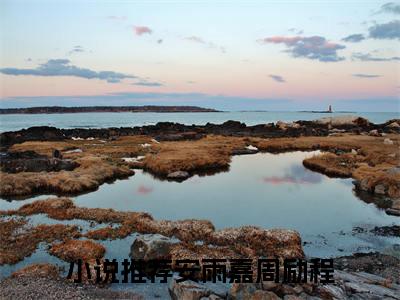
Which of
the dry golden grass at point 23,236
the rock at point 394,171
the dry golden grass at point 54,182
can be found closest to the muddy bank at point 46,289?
the dry golden grass at point 23,236

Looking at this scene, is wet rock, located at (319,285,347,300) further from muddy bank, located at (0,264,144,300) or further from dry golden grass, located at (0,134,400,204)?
dry golden grass, located at (0,134,400,204)

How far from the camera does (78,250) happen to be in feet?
85.4

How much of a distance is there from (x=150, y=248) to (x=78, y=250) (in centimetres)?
542

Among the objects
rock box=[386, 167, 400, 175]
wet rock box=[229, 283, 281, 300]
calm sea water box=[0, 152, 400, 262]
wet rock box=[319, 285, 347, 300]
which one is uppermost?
rock box=[386, 167, 400, 175]

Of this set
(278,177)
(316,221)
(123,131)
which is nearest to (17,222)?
(316,221)

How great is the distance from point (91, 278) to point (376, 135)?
10746 centimetres

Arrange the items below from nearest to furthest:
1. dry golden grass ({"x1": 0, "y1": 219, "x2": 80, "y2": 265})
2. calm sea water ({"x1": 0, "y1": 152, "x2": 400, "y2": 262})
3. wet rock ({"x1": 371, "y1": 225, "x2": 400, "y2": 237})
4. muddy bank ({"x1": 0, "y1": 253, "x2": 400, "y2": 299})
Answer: muddy bank ({"x1": 0, "y1": 253, "x2": 400, "y2": 299})
dry golden grass ({"x1": 0, "y1": 219, "x2": 80, "y2": 265})
calm sea water ({"x1": 0, "y1": 152, "x2": 400, "y2": 262})
wet rock ({"x1": 371, "y1": 225, "x2": 400, "y2": 237})

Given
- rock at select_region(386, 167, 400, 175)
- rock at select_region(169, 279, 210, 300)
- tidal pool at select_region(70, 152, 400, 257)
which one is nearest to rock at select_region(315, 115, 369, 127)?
tidal pool at select_region(70, 152, 400, 257)

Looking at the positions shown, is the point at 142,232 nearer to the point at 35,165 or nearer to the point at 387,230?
the point at 387,230

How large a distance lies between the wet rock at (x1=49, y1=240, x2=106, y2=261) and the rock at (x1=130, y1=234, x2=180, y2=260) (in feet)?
8.44

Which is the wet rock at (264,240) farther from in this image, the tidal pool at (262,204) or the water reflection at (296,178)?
the water reflection at (296,178)

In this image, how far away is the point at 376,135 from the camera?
110 metres

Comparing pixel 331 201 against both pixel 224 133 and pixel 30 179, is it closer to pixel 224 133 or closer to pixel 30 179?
pixel 30 179

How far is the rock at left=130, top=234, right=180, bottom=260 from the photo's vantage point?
24719 millimetres
